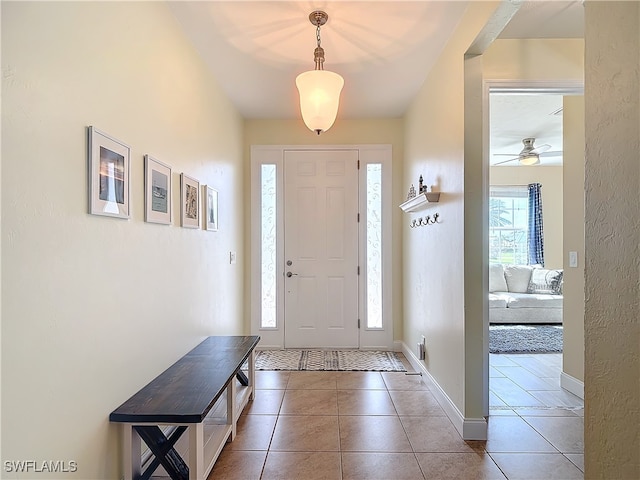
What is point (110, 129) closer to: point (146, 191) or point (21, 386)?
point (146, 191)

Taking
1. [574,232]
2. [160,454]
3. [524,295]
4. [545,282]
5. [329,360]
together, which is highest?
[574,232]

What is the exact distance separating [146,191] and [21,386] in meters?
1.02

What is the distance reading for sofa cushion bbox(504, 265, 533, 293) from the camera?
18.8 ft

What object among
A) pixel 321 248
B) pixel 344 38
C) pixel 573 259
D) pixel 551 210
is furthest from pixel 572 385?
pixel 551 210

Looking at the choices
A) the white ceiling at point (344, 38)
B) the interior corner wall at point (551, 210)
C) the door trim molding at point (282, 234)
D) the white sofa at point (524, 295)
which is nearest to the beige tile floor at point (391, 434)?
the door trim molding at point (282, 234)

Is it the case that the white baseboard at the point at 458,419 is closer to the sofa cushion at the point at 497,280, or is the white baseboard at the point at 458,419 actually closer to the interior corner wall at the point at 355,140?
the interior corner wall at the point at 355,140

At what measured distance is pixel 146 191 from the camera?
182 cm

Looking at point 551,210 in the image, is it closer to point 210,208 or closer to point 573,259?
point 573,259

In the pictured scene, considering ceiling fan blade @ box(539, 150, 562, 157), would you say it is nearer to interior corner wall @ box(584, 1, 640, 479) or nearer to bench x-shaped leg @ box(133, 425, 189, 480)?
interior corner wall @ box(584, 1, 640, 479)

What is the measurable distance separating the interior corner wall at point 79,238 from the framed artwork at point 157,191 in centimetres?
4

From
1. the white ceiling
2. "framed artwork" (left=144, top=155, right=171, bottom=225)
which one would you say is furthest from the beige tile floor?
the white ceiling

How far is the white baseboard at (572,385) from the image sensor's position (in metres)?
2.82

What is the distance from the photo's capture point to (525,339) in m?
4.48

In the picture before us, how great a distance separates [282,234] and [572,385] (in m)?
3.02
